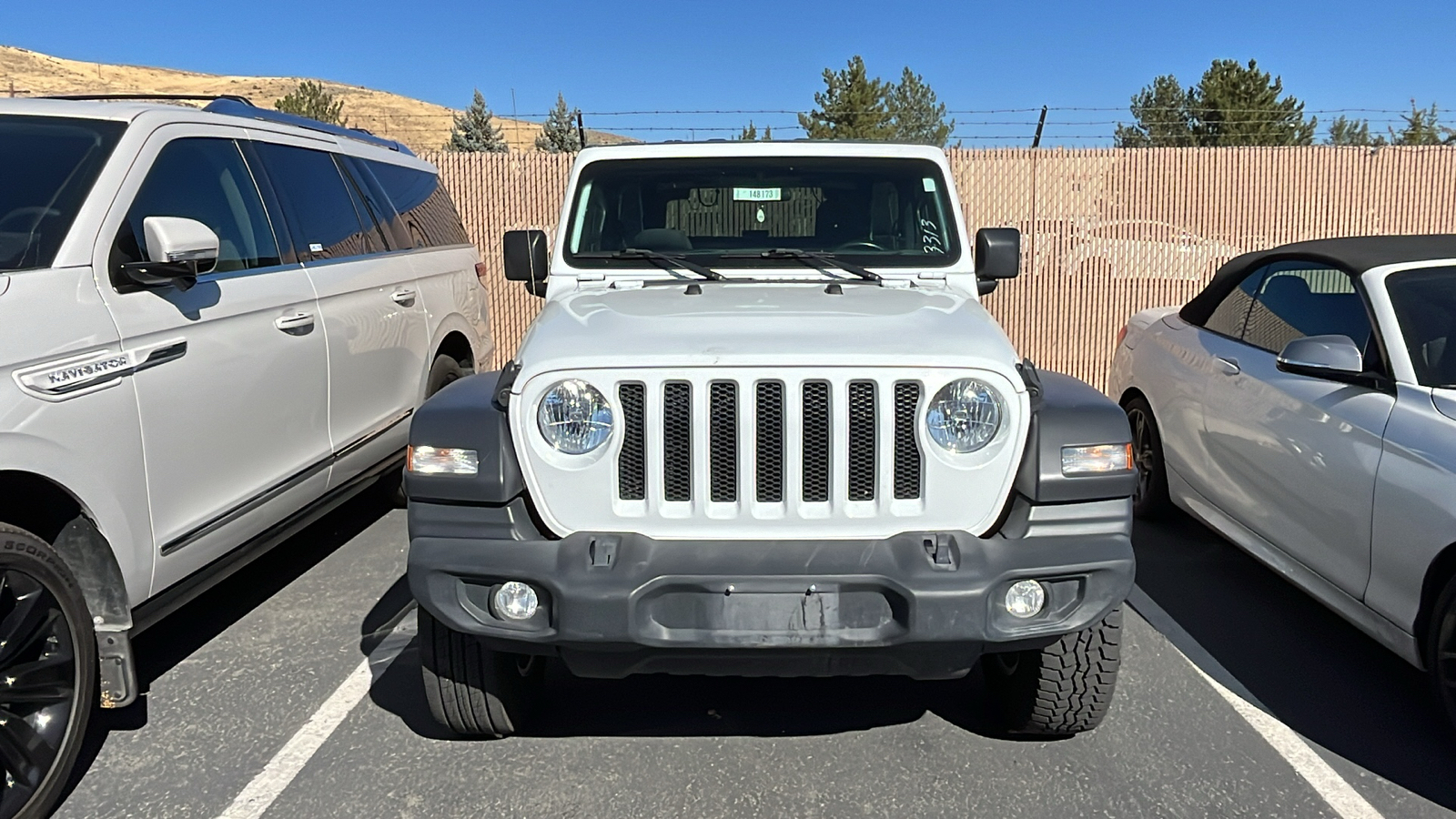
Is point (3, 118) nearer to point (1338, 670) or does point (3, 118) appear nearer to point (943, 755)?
point (943, 755)

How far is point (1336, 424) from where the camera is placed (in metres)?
3.69

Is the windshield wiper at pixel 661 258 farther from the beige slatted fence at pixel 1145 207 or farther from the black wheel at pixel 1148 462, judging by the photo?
the beige slatted fence at pixel 1145 207

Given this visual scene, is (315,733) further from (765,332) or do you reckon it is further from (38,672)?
(765,332)

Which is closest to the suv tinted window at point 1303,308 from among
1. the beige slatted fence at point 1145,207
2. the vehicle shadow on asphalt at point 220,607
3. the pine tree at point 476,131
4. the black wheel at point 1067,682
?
the black wheel at point 1067,682

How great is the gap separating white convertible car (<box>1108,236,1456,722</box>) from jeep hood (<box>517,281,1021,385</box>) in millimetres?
1358

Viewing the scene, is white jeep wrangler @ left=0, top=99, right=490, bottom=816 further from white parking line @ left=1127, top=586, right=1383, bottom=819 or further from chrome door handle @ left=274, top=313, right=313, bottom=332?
white parking line @ left=1127, top=586, right=1383, bottom=819

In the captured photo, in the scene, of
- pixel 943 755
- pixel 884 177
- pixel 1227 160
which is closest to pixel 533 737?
pixel 943 755

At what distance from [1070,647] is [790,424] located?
1.09m

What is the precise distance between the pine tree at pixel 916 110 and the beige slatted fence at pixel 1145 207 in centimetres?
3017

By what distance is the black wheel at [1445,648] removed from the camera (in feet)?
10.0

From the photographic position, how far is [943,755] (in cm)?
323

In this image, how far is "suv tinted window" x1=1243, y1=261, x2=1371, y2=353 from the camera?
4.02 metres

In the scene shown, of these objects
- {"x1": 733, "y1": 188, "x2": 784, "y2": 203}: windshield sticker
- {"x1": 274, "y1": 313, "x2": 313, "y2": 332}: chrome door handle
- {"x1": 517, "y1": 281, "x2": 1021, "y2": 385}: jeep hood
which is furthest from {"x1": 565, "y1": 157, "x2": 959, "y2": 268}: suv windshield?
{"x1": 274, "y1": 313, "x2": 313, "y2": 332}: chrome door handle

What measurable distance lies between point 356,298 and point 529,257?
92cm
